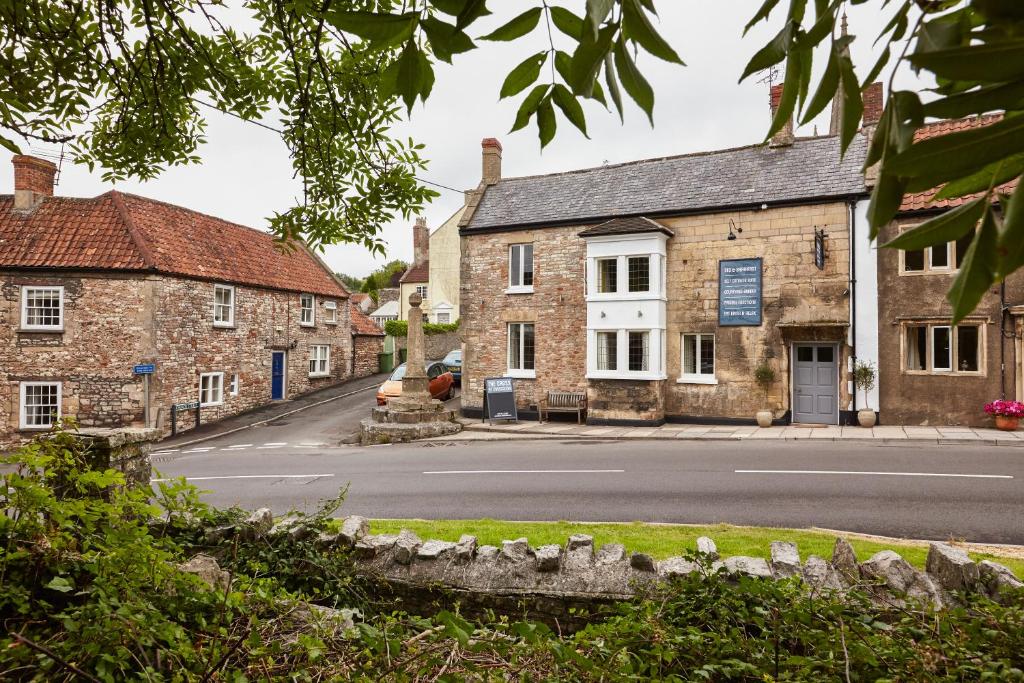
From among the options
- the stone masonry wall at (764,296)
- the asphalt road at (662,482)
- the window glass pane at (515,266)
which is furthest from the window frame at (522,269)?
the asphalt road at (662,482)

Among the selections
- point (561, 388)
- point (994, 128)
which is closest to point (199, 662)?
point (994, 128)

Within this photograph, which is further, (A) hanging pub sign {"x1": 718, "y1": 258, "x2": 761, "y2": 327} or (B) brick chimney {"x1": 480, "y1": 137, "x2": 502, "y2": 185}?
(B) brick chimney {"x1": 480, "y1": 137, "x2": 502, "y2": 185}

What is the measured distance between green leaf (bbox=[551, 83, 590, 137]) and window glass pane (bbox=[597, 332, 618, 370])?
66.0 ft

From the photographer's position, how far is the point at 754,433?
17.7 m

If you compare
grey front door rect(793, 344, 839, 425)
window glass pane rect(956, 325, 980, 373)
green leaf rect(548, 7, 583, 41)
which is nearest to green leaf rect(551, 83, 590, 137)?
green leaf rect(548, 7, 583, 41)

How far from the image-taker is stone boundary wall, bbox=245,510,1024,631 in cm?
410

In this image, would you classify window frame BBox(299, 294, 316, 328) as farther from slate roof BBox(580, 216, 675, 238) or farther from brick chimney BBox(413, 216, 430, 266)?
brick chimney BBox(413, 216, 430, 266)

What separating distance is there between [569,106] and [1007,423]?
1990cm

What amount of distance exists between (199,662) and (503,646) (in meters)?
1.37

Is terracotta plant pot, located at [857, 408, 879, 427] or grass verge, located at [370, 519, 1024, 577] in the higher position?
terracotta plant pot, located at [857, 408, 879, 427]

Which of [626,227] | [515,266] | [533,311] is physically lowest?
[533,311]

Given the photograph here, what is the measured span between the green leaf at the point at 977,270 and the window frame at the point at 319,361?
32.2 metres

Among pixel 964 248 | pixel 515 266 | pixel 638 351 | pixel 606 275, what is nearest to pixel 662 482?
pixel 964 248

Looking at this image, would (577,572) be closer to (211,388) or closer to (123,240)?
(211,388)
